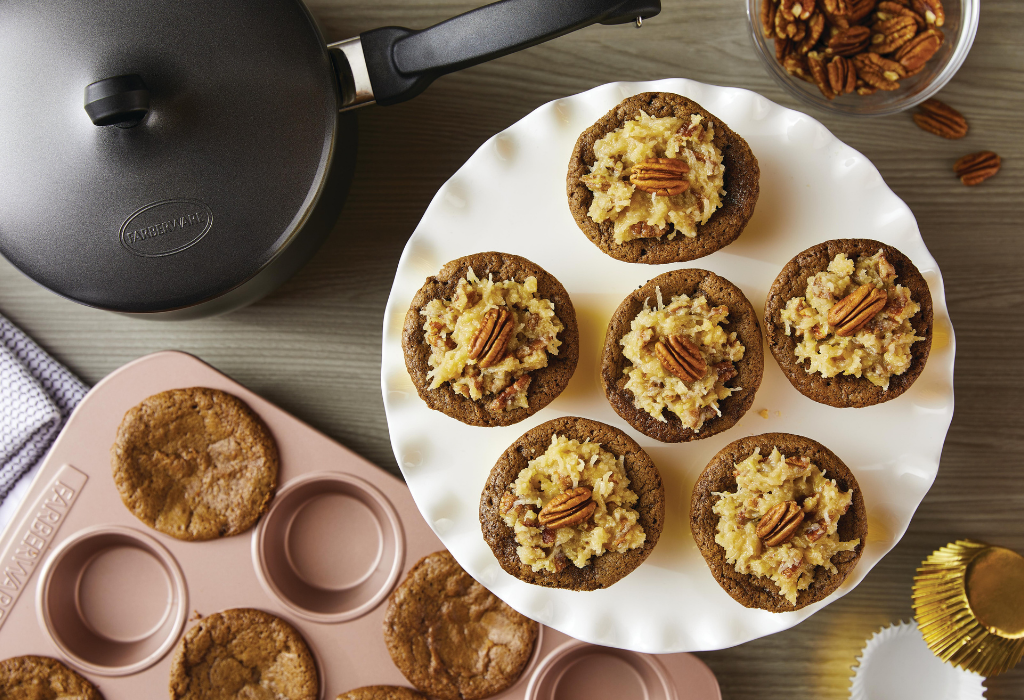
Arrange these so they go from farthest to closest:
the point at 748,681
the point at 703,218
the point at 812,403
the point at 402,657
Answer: the point at 748,681
the point at 402,657
the point at 812,403
the point at 703,218

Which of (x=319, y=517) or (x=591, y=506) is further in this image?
(x=319, y=517)

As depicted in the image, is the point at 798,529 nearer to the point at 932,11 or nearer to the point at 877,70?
the point at 877,70

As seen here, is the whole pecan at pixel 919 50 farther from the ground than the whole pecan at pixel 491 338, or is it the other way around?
the whole pecan at pixel 919 50

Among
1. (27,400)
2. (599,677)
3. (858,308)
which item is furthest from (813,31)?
(27,400)

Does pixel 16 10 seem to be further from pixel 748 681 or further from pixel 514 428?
pixel 748 681

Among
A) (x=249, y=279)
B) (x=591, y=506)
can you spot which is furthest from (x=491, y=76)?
(x=591, y=506)

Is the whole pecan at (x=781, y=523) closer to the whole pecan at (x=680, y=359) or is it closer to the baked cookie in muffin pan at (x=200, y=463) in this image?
the whole pecan at (x=680, y=359)

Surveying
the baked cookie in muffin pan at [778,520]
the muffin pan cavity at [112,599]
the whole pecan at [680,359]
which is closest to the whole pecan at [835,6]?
the whole pecan at [680,359]
